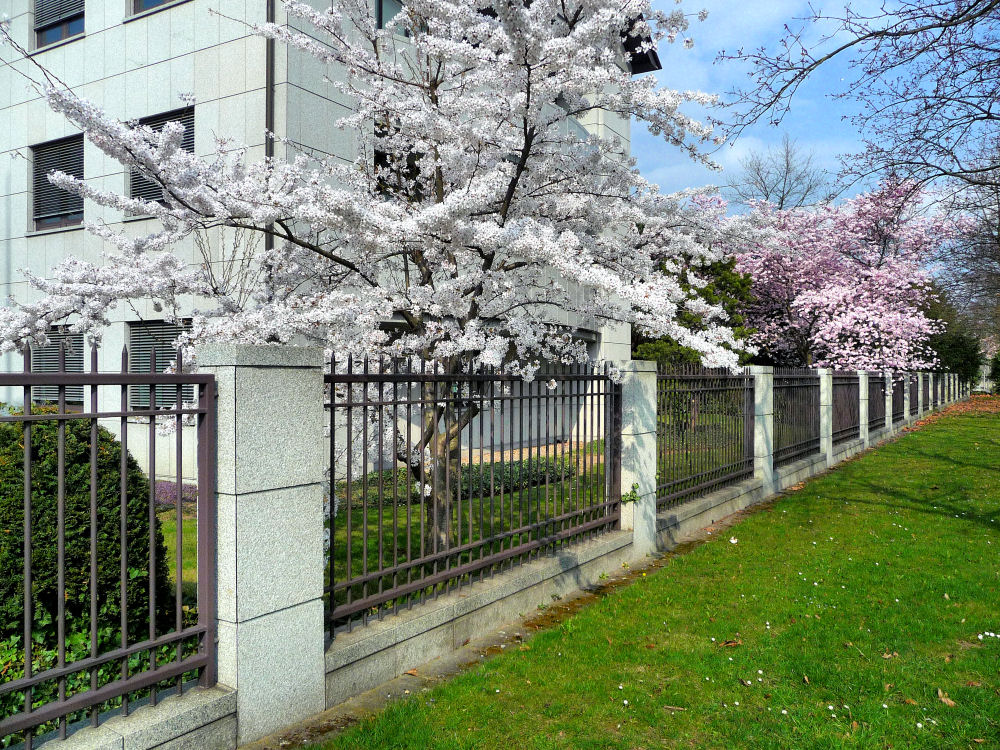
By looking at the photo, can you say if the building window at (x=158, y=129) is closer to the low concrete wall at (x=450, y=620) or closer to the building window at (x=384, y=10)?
the building window at (x=384, y=10)

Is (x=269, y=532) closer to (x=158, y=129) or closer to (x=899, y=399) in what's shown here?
(x=158, y=129)

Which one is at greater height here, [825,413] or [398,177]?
[398,177]

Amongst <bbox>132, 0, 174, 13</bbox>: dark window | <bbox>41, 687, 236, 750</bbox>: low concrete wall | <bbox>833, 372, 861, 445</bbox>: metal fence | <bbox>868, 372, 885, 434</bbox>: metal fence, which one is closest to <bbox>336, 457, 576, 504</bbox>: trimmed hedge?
<bbox>41, 687, 236, 750</bbox>: low concrete wall

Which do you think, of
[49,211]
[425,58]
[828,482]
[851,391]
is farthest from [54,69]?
[851,391]

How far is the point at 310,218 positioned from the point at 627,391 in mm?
3837

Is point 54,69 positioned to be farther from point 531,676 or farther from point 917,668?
point 917,668

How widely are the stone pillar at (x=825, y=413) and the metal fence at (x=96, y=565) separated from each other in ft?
45.5

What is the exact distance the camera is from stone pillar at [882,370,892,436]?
20.7 meters

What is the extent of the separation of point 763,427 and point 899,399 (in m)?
16.4

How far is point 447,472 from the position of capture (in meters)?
5.39

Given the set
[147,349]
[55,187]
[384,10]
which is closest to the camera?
[147,349]

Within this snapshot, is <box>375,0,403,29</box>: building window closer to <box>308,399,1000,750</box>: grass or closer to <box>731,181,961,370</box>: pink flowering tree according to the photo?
<box>308,399,1000,750</box>: grass

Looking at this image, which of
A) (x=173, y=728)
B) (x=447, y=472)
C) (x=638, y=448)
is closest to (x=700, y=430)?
(x=638, y=448)

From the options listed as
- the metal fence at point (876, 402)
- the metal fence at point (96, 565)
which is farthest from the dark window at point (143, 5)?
the metal fence at point (876, 402)
